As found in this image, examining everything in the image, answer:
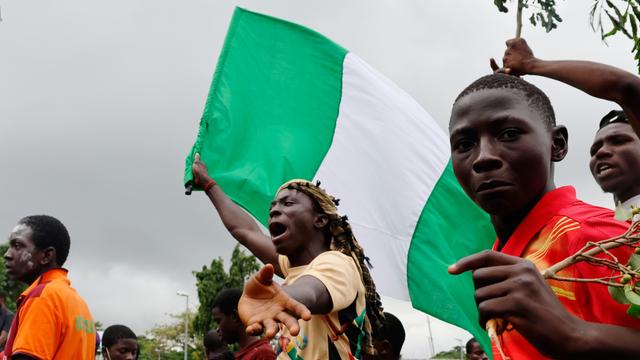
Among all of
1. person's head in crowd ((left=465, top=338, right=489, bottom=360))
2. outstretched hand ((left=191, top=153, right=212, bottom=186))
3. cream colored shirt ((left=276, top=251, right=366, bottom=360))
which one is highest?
outstretched hand ((left=191, top=153, right=212, bottom=186))

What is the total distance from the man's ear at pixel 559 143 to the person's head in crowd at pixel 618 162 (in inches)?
68.3

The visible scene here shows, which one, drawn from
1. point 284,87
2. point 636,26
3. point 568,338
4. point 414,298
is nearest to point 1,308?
point 284,87

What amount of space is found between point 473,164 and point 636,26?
51.3 inches

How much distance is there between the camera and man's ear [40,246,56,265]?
221 inches

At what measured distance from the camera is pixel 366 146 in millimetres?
6254

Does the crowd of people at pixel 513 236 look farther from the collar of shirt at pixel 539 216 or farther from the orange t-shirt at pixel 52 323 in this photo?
the orange t-shirt at pixel 52 323

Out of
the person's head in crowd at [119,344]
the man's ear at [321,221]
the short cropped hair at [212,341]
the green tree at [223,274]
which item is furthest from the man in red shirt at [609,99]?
the green tree at [223,274]

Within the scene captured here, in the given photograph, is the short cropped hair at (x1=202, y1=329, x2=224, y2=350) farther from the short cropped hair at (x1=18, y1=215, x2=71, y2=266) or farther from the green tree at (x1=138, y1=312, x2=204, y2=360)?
the green tree at (x1=138, y1=312, x2=204, y2=360)

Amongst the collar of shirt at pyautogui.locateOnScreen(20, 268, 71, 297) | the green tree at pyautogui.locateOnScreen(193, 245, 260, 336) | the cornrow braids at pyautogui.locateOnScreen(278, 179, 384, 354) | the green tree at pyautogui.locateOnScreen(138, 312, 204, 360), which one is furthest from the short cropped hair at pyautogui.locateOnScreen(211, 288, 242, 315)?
the green tree at pyautogui.locateOnScreen(138, 312, 204, 360)

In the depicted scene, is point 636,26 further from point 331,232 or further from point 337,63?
point 337,63

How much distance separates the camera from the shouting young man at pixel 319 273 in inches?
118

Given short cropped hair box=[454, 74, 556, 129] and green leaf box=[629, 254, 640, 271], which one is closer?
green leaf box=[629, 254, 640, 271]

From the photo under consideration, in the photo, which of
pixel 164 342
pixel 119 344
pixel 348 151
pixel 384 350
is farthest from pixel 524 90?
pixel 164 342

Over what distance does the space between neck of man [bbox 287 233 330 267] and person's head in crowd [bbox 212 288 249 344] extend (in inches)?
115
